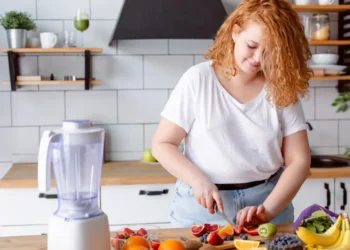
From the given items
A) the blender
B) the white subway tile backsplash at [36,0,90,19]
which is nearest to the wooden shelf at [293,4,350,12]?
the white subway tile backsplash at [36,0,90,19]

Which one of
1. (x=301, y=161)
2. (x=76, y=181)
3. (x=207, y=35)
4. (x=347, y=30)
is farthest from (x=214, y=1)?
(x=76, y=181)

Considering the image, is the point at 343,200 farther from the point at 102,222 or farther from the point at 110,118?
the point at 102,222

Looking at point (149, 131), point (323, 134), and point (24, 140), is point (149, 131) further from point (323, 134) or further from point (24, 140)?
point (323, 134)

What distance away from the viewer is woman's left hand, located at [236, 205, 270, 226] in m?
1.40

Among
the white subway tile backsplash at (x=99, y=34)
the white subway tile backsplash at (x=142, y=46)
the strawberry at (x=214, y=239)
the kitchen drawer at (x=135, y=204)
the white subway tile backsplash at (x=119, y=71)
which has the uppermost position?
the white subway tile backsplash at (x=99, y=34)

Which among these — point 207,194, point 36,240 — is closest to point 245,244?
point 207,194

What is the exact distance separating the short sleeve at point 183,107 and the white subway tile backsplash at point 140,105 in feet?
4.38

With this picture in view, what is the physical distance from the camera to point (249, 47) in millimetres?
1472

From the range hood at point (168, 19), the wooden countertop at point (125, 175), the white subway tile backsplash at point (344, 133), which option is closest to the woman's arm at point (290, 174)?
the wooden countertop at point (125, 175)

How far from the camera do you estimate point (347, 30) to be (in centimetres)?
295

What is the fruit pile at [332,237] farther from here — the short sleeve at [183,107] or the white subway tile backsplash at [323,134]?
the white subway tile backsplash at [323,134]

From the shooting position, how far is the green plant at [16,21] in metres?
2.64

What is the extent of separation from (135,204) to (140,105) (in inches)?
24.5

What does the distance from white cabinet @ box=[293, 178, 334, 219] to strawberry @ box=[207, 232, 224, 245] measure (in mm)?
1364
